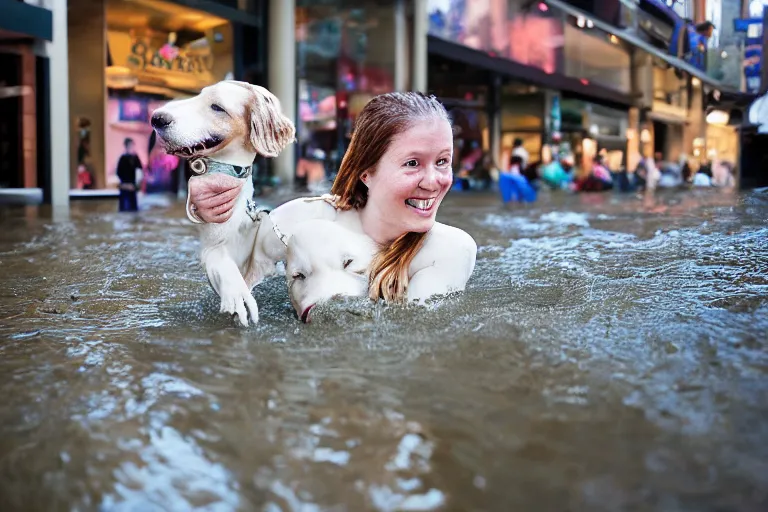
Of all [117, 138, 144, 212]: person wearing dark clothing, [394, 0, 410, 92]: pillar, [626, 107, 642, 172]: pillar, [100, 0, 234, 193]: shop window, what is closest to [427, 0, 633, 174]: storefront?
[394, 0, 410, 92]: pillar

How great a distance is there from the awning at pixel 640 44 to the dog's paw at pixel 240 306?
2611cm

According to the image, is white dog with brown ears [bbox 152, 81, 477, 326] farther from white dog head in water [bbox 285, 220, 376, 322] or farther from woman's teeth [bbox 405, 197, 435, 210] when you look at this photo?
woman's teeth [bbox 405, 197, 435, 210]

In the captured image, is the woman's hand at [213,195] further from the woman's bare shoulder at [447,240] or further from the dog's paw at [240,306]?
the woman's bare shoulder at [447,240]

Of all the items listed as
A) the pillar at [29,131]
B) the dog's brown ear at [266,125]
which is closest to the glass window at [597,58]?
the pillar at [29,131]

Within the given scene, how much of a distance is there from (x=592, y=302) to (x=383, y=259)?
911mm

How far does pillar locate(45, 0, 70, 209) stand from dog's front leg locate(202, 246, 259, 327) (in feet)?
39.8

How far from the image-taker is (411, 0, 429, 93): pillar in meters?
22.3

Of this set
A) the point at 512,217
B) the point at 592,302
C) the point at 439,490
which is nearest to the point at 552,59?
the point at 512,217

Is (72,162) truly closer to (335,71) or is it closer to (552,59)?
(335,71)

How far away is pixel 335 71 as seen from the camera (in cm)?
2095

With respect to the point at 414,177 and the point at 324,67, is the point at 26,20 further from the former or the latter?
the point at 414,177

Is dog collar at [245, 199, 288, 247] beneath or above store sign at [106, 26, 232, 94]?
beneath

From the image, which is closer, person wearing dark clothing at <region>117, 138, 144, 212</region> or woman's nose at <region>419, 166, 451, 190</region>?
woman's nose at <region>419, 166, 451, 190</region>

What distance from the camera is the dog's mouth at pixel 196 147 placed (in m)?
2.73
